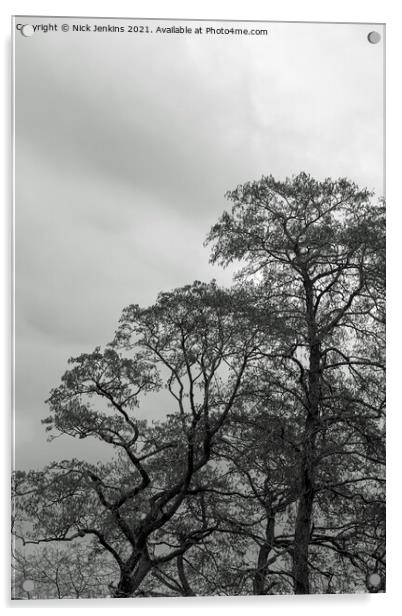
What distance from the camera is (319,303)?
21.8 feet

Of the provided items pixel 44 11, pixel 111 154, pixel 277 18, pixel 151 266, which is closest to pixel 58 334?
pixel 151 266

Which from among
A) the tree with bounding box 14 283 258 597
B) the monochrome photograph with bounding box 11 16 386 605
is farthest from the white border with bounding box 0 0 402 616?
the tree with bounding box 14 283 258 597

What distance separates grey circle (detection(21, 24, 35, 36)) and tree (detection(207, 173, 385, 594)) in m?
2.03

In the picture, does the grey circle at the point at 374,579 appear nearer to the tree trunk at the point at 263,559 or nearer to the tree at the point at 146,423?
the tree trunk at the point at 263,559

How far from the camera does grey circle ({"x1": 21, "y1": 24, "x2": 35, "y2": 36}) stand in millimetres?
6234

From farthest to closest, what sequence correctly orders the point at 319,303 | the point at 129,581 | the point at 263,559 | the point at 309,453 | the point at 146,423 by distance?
the point at 319,303 < the point at 309,453 < the point at 146,423 < the point at 263,559 < the point at 129,581

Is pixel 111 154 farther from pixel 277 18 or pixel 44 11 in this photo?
pixel 277 18

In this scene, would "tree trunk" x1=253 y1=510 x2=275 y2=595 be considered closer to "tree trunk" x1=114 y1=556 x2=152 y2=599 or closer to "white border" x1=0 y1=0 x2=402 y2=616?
"white border" x1=0 y1=0 x2=402 y2=616

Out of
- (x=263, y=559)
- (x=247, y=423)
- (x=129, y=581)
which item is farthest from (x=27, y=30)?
(x=263, y=559)

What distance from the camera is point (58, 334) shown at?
607 centimetres
